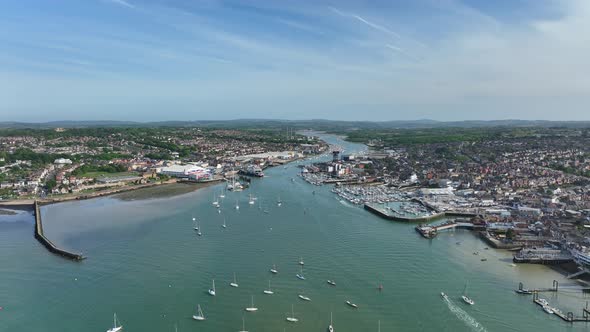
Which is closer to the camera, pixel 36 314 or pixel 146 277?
pixel 36 314

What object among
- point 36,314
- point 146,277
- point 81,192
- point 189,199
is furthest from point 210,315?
point 81,192

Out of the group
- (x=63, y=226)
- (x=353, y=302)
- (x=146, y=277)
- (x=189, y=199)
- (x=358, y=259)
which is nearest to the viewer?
(x=353, y=302)

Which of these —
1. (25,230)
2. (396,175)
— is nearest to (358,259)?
(25,230)

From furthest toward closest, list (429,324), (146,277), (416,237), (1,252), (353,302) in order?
(416,237)
(1,252)
(146,277)
(353,302)
(429,324)

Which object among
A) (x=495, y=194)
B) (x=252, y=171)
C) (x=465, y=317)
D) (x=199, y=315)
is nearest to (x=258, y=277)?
(x=199, y=315)

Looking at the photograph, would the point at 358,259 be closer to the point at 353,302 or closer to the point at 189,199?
the point at 353,302

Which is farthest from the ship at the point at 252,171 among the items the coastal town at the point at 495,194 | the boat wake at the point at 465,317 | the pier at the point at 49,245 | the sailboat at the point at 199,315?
the boat wake at the point at 465,317
